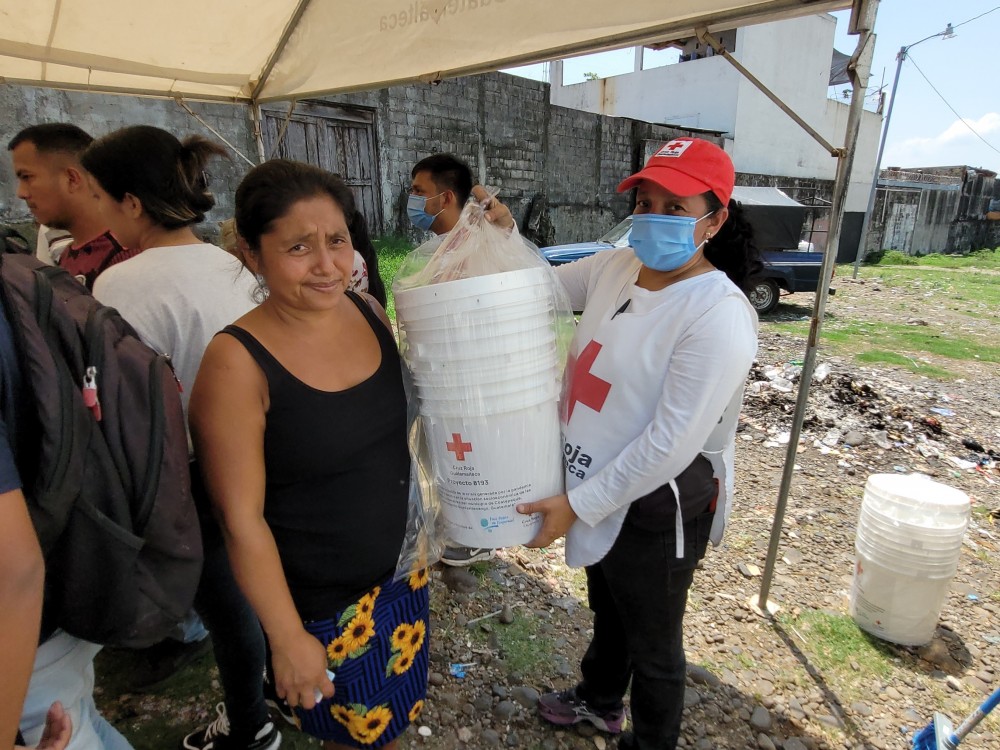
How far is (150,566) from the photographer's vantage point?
926 mm

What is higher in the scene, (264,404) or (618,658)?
(264,404)

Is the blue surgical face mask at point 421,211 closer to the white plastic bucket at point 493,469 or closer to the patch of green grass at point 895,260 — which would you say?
the white plastic bucket at point 493,469

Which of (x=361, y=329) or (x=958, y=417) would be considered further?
(x=958, y=417)

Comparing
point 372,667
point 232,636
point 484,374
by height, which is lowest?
point 232,636

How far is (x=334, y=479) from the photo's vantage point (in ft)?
3.95

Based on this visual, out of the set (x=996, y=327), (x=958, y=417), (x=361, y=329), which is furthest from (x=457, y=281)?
(x=996, y=327)

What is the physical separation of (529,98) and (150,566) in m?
11.8

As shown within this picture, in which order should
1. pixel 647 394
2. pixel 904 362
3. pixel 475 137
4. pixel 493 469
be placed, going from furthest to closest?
pixel 475 137
pixel 904 362
pixel 647 394
pixel 493 469

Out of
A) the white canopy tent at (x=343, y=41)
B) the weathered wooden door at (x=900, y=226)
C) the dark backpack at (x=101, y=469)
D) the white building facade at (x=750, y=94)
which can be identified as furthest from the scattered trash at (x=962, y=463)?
the weathered wooden door at (x=900, y=226)

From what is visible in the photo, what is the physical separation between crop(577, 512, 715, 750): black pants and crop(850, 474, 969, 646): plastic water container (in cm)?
134

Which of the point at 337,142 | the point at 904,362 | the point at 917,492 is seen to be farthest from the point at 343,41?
the point at 904,362

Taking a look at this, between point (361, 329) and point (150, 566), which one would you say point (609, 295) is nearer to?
point (361, 329)

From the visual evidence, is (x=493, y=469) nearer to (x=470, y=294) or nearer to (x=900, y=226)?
(x=470, y=294)

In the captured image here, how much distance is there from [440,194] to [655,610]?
82.9 inches
